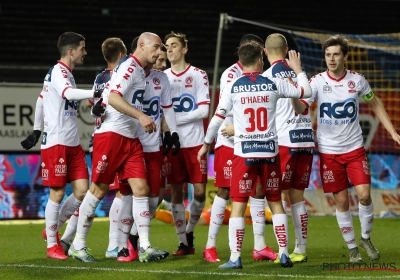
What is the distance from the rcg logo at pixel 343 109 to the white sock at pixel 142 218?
1.99 metres

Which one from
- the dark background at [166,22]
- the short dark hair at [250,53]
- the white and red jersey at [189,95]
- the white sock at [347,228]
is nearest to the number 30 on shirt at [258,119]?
the short dark hair at [250,53]

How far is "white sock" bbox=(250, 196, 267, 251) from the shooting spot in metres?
7.63

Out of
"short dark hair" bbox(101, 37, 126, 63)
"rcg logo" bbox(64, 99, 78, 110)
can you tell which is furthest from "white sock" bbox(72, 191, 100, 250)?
"short dark hair" bbox(101, 37, 126, 63)

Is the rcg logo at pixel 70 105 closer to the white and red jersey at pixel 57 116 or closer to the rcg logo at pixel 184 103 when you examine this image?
the white and red jersey at pixel 57 116

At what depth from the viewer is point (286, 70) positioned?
7859 millimetres

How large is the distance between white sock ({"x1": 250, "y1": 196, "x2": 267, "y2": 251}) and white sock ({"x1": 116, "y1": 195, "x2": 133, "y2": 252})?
4.18 feet

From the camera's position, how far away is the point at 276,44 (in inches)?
308

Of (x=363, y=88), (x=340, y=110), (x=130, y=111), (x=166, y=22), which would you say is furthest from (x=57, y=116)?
(x=166, y=22)

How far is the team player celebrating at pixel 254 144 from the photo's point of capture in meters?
7.19

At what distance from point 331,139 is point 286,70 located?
858 millimetres

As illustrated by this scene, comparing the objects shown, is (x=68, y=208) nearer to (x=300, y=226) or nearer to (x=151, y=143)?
(x=151, y=143)

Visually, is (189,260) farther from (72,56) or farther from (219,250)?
(72,56)

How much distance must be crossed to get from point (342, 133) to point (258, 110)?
1.28 meters

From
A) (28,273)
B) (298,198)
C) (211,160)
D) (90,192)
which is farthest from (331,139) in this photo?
(211,160)
